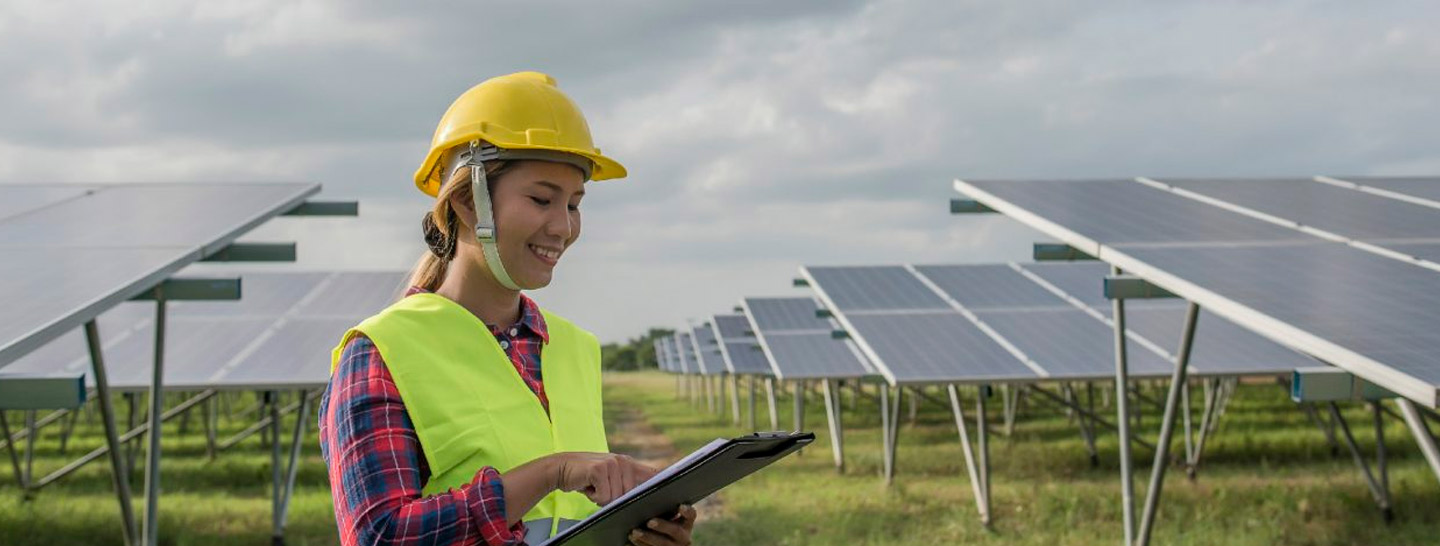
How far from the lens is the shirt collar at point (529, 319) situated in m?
2.67

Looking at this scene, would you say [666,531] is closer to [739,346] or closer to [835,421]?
[835,421]

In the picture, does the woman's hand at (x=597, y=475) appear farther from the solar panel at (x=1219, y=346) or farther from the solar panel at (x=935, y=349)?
the solar panel at (x=1219, y=346)

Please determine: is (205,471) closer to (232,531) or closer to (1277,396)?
(232,531)

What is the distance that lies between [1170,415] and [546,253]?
6329mm

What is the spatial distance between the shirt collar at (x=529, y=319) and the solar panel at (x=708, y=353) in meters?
25.3

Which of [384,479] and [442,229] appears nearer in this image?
[384,479]

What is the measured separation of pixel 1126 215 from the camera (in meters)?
9.21

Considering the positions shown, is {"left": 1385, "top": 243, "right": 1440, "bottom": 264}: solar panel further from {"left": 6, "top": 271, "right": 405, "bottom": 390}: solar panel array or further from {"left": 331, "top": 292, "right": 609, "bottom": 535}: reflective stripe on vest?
{"left": 6, "top": 271, "right": 405, "bottom": 390}: solar panel array

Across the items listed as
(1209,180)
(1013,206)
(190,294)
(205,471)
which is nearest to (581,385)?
(190,294)

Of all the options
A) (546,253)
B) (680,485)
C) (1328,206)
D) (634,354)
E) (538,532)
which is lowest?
(634,354)

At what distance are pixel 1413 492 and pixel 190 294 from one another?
11141 mm

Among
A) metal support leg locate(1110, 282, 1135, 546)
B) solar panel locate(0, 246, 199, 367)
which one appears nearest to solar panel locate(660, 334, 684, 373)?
metal support leg locate(1110, 282, 1135, 546)

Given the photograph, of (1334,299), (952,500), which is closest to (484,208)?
(1334,299)

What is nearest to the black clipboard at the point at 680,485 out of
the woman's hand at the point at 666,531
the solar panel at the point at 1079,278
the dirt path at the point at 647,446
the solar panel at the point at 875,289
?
the woman's hand at the point at 666,531
